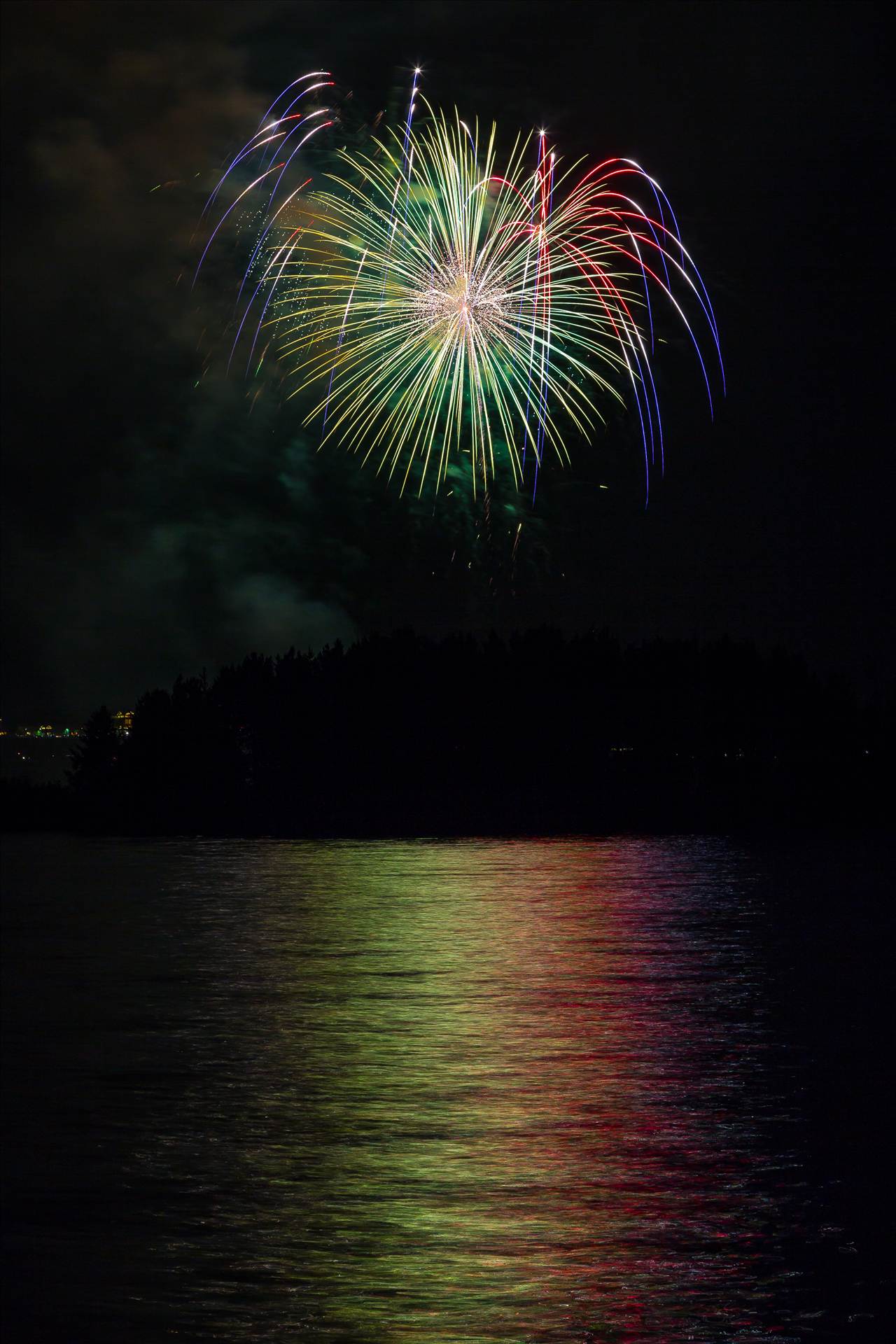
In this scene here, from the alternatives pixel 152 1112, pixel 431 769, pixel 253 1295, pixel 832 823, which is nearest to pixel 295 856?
pixel 431 769

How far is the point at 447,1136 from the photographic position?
13.5 metres

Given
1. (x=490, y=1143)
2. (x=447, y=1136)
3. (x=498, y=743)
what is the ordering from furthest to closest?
1. (x=498, y=743)
2. (x=447, y=1136)
3. (x=490, y=1143)

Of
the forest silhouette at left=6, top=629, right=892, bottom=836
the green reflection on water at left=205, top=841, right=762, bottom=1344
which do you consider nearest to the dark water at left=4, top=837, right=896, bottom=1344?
the green reflection on water at left=205, top=841, right=762, bottom=1344

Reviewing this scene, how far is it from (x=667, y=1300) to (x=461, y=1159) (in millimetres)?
3716

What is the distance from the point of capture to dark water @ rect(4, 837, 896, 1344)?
918 cm


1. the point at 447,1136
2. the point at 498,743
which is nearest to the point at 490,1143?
the point at 447,1136

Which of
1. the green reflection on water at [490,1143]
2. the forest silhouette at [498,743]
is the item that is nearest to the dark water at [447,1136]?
the green reflection on water at [490,1143]

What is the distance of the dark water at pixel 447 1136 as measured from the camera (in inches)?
361

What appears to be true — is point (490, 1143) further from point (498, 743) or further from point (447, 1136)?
point (498, 743)

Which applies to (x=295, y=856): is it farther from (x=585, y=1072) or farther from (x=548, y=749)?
(x=585, y=1072)

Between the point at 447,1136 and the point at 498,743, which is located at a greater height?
the point at 498,743

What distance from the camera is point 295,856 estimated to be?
65.7m

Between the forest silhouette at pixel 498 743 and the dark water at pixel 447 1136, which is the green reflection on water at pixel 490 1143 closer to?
the dark water at pixel 447 1136

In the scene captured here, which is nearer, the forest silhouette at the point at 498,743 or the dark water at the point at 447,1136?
the dark water at the point at 447,1136
